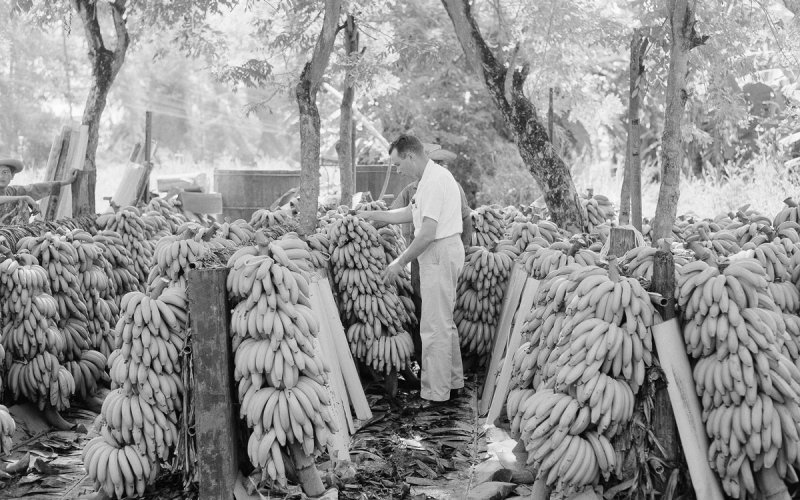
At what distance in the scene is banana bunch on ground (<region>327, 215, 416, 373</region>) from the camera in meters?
6.48

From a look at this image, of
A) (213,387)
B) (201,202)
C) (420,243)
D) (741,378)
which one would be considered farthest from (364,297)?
(201,202)

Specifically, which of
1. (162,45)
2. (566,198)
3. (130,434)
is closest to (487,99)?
(162,45)

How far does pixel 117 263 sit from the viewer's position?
7.25m

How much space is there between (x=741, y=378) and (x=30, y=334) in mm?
4756

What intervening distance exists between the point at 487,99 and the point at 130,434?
1441 cm

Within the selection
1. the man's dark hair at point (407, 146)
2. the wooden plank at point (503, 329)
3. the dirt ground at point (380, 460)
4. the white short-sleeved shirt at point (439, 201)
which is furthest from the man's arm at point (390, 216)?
the dirt ground at point (380, 460)

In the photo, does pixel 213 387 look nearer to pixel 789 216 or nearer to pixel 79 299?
pixel 79 299

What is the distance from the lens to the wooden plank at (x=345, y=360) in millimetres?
5961

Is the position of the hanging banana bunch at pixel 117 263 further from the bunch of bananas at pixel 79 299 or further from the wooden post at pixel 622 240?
the wooden post at pixel 622 240

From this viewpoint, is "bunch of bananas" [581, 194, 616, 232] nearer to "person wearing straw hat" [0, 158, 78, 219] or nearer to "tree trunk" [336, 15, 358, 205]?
"tree trunk" [336, 15, 358, 205]

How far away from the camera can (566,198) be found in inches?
301

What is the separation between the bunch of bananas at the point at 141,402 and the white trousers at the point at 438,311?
2.54 meters

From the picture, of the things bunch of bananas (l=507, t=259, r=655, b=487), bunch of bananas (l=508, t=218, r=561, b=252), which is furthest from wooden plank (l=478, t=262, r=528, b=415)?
bunch of bananas (l=507, t=259, r=655, b=487)

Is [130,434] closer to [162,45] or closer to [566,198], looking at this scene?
[566,198]
